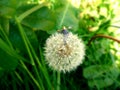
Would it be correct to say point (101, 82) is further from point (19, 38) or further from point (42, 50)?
point (19, 38)

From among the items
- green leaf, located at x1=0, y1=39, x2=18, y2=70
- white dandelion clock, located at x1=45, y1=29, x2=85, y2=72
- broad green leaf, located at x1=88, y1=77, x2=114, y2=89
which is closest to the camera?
white dandelion clock, located at x1=45, y1=29, x2=85, y2=72

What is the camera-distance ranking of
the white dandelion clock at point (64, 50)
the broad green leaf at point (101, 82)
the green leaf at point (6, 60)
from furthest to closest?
the broad green leaf at point (101, 82) < the green leaf at point (6, 60) < the white dandelion clock at point (64, 50)

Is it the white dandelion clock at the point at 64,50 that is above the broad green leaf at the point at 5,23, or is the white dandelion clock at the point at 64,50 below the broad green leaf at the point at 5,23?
below

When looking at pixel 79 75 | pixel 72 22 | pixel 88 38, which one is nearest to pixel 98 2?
pixel 88 38

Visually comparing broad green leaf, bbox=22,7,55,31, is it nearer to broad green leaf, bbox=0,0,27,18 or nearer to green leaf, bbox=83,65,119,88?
broad green leaf, bbox=0,0,27,18

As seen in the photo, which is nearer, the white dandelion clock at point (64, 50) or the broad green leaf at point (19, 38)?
the white dandelion clock at point (64, 50)

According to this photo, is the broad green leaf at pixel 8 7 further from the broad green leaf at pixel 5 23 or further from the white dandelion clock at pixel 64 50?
the white dandelion clock at pixel 64 50

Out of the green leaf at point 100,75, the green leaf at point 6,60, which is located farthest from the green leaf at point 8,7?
the green leaf at point 100,75

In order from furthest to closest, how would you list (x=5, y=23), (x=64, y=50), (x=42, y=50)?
(x=42, y=50) → (x=5, y=23) → (x=64, y=50)

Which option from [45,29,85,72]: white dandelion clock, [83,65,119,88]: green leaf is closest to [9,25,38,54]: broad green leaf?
[45,29,85,72]: white dandelion clock

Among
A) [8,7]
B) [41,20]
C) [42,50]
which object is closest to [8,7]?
[8,7]
